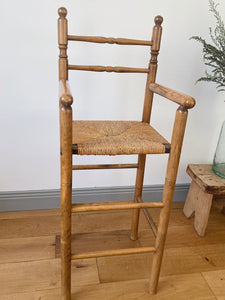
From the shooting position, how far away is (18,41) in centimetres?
105

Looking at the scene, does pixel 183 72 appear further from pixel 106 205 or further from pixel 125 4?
pixel 106 205

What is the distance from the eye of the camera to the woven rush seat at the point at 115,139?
2.40 ft

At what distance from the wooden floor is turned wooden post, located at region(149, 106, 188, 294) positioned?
11cm

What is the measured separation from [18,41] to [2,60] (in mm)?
100

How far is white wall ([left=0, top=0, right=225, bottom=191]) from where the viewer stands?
3.45 ft

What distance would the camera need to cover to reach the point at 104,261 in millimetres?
1044

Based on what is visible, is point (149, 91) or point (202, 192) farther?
point (202, 192)

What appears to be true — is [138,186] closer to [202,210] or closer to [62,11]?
[202,210]

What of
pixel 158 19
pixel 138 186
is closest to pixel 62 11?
pixel 158 19

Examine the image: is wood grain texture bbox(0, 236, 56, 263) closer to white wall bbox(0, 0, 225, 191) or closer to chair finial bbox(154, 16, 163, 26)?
white wall bbox(0, 0, 225, 191)

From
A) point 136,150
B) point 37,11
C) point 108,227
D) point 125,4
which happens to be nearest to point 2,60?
point 37,11

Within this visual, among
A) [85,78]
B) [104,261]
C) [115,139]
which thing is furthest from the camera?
[85,78]

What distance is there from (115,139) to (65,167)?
0.62 feet

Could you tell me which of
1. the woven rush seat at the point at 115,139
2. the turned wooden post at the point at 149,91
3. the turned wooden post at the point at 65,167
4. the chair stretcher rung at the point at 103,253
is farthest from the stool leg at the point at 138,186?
the turned wooden post at the point at 65,167
